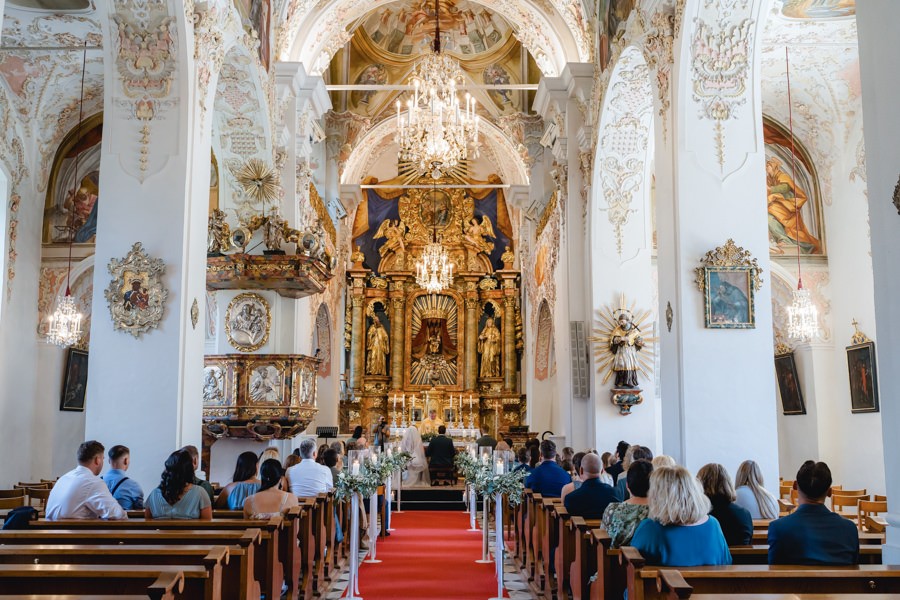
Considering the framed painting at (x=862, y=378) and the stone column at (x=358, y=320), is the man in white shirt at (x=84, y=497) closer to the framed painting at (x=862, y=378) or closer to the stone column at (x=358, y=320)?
the framed painting at (x=862, y=378)

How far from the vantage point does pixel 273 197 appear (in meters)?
14.4

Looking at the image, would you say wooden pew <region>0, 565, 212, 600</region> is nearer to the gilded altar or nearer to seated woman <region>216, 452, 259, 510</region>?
seated woman <region>216, 452, 259, 510</region>

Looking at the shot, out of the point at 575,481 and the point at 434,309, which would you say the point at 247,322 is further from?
the point at 434,309

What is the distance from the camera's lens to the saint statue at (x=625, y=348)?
14141mm

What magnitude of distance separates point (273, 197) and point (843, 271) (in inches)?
389

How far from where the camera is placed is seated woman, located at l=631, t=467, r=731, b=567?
15.0 feet

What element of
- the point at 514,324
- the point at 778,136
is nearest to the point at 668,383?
the point at 778,136

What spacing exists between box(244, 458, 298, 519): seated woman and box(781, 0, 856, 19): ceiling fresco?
10.0 meters

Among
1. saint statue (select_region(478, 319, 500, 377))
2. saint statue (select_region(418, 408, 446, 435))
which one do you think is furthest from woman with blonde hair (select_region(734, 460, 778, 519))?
saint statue (select_region(478, 319, 500, 377))

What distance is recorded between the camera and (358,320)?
27000 mm

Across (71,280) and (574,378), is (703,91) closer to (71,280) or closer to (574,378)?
(574,378)

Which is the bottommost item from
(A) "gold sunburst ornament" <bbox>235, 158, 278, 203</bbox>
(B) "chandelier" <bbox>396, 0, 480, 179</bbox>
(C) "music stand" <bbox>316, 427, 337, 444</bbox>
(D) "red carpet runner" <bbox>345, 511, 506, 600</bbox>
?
(D) "red carpet runner" <bbox>345, 511, 506, 600</bbox>

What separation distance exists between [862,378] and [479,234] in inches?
559

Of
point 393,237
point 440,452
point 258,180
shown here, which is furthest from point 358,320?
point 258,180
